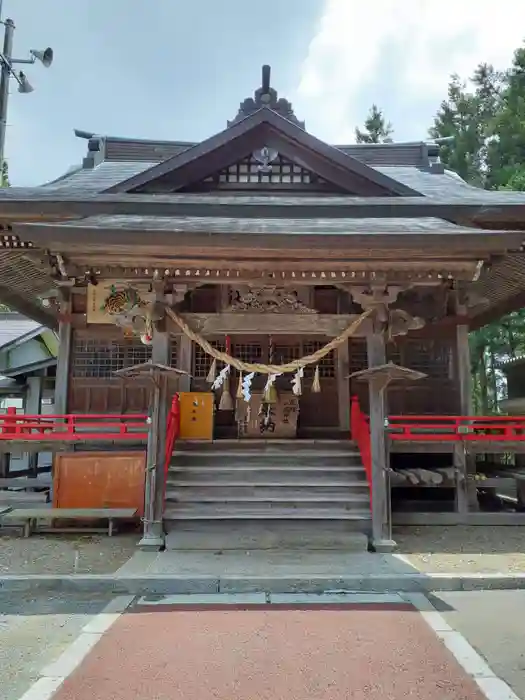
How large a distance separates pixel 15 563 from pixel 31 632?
2.34 metres

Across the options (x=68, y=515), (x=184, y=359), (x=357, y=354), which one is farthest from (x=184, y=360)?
(x=68, y=515)

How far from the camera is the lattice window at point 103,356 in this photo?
11.1 meters

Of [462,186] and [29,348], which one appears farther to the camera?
[29,348]

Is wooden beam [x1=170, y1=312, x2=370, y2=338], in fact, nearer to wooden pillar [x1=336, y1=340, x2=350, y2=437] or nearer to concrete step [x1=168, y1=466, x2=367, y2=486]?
concrete step [x1=168, y1=466, x2=367, y2=486]

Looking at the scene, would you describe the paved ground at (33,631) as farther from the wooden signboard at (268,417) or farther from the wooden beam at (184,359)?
the wooden signboard at (268,417)

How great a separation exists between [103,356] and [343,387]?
5235 mm

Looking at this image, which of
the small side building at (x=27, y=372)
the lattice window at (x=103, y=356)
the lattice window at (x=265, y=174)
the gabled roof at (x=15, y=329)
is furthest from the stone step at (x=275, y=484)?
the gabled roof at (x=15, y=329)

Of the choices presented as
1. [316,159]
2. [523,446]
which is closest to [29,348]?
[316,159]

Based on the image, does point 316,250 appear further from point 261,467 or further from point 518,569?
point 518,569

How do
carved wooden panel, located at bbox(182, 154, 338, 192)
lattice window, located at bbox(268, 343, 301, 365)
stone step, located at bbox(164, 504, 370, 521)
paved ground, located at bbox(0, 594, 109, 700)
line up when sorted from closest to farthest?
paved ground, located at bbox(0, 594, 109, 700)
stone step, located at bbox(164, 504, 370, 521)
carved wooden panel, located at bbox(182, 154, 338, 192)
lattice window, located at bbox(268, 343, 301, 365)

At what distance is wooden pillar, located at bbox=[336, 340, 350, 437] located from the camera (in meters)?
11.1

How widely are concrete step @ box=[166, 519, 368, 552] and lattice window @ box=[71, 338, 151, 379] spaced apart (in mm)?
4347

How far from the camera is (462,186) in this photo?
477 inches

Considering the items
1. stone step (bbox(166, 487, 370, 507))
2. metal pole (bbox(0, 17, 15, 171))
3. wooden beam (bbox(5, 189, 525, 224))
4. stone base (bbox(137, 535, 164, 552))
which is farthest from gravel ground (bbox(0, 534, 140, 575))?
metal pole (bbox(0, 17, 15, 171))
